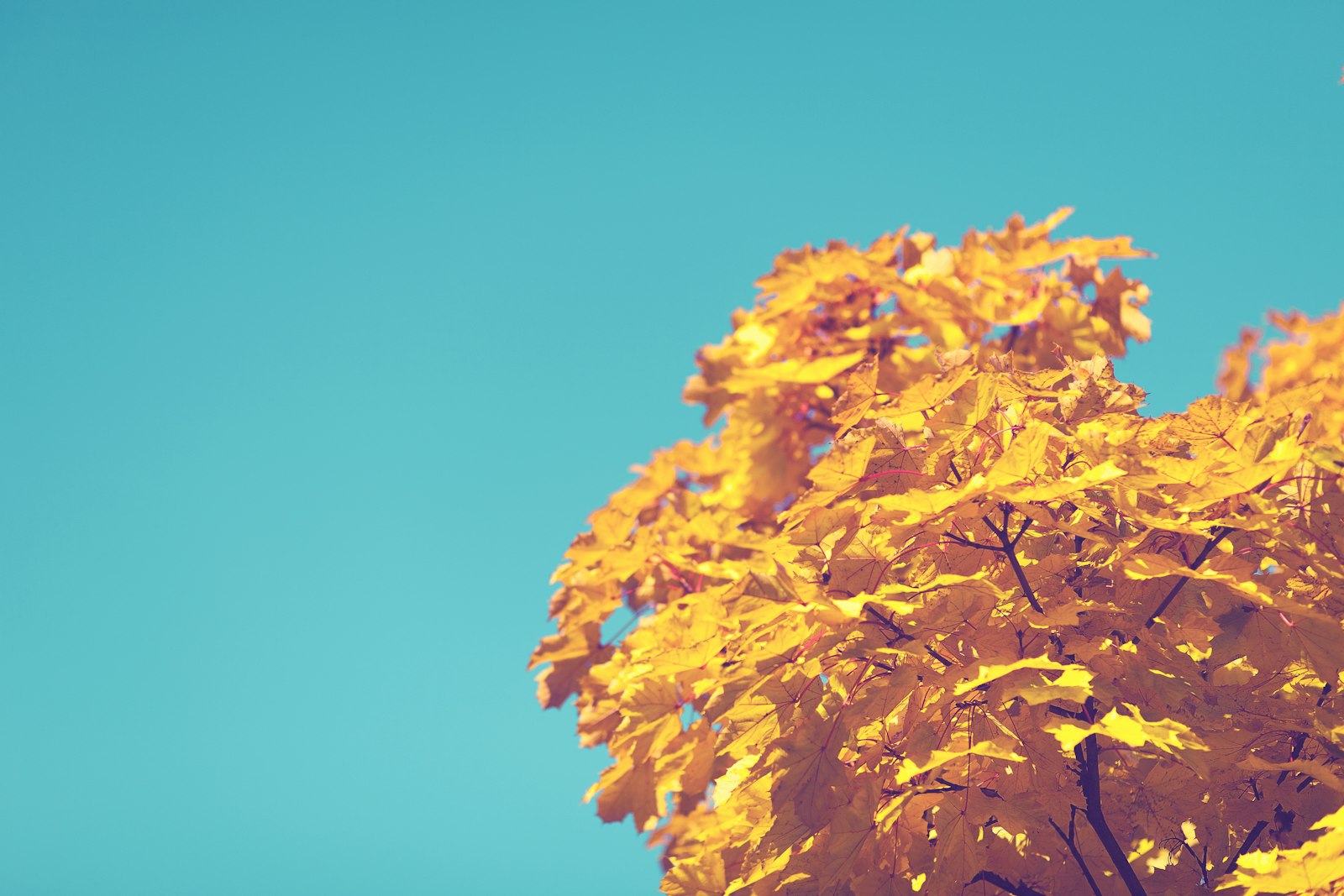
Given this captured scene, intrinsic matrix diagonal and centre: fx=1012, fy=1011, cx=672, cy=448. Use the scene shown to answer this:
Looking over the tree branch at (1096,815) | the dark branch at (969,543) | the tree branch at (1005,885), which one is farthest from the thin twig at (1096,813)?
the dark branch at (969,543)

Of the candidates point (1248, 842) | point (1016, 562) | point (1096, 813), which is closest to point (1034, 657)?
point (1016, 562)

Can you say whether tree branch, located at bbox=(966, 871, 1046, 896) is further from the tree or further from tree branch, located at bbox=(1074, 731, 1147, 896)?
tree branch, located at bbox=(1074, 731, 1147, 896)

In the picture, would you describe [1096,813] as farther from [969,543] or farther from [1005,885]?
[969,543]

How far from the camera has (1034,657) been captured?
2.04 metres

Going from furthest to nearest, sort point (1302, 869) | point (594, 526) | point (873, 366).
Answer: point (594, 526) < point (873, 366) < point (1302, 869)

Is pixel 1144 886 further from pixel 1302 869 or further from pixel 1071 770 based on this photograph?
pixel 1302 869

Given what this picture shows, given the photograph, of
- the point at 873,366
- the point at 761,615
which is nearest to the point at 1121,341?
the point at 873,366

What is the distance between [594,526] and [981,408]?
1.82m

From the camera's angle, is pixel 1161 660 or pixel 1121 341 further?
pixel 1121 341

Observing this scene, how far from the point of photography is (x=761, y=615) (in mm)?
2004

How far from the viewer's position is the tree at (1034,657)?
1951 mm

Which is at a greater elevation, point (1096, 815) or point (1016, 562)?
point (1016, 562)

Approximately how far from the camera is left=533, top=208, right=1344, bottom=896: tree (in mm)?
1951

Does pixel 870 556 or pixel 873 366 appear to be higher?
pixel 873 366
